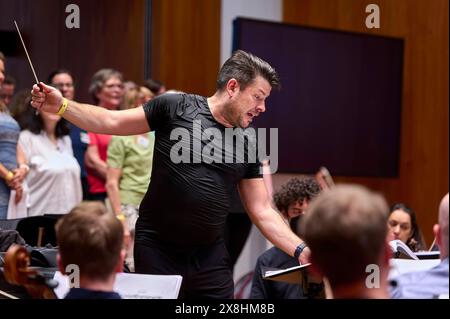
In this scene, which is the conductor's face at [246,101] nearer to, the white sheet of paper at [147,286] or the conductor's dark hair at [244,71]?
the conductor's dark hair at [244,71]

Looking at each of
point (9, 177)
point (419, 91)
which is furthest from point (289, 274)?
point (419, 91)

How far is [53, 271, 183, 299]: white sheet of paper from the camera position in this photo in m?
2.37

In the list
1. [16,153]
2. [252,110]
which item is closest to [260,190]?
[252,110]

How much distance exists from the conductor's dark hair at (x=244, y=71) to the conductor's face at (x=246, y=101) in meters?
0.02

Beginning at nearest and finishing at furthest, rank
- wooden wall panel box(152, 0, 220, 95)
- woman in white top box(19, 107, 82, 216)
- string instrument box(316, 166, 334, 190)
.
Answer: woman in white top box(19, 107, 82, 216), string instrument box(316, 166, 334, 190), wooden wall panel box(152, 0, 220, 95)

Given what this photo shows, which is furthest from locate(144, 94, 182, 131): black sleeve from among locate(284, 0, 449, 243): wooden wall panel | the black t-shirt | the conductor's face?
locate(284, 0, 449, 243): wooden wall panel

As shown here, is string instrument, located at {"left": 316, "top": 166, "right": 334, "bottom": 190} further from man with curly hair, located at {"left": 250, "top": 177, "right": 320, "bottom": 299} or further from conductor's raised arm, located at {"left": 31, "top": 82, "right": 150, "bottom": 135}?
conductor's raised arm, located at {"left": 31, "top": 82, "right": 150, "bottom": 135}

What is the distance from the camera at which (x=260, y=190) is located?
10.5 feet

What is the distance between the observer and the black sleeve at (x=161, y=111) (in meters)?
3.05

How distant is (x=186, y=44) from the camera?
616 cm
